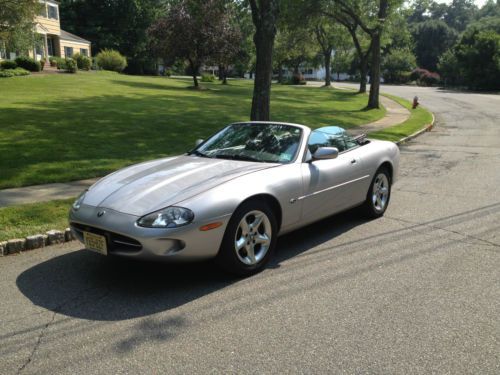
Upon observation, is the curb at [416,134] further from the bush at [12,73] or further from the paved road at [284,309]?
the bush at [12,73]

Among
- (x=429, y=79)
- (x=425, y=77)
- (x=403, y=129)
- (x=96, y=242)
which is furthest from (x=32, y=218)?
(x=425, y=77)

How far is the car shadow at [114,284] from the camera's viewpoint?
386 centimetres

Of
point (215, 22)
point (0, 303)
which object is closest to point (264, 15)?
A: point (0, 303)

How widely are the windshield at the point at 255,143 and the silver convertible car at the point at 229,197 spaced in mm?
11

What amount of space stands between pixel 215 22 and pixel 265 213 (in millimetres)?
31160

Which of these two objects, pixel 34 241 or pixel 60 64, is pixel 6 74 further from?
pixel 34 241

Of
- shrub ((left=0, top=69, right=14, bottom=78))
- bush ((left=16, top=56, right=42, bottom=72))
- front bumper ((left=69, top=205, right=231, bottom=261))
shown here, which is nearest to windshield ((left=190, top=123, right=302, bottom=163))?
front bumper ((left=69, top=205, right=231, bottom=261))

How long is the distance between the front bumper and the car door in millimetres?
1257

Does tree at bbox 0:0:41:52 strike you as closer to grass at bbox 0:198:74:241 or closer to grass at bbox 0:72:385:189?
grass at bbox 0:72:385:189

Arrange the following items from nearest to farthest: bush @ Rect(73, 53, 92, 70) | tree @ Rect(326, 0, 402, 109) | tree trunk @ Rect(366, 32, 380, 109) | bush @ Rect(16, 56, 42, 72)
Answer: tree @ Rect(326, 0, 402, 109)
tree trunk @ Rect(366, 32, 380, 109)
bush @ Rect(16, 56, 42, 72)
bush @ Rect(73, 53, 92, 70)

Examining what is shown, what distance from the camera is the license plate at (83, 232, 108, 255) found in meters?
4.12

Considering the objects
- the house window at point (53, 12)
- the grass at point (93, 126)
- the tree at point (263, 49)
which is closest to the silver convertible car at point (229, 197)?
the grass at point (93, 126)

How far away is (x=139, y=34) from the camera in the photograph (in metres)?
66.1

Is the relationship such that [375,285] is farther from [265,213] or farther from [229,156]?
[229,156]
